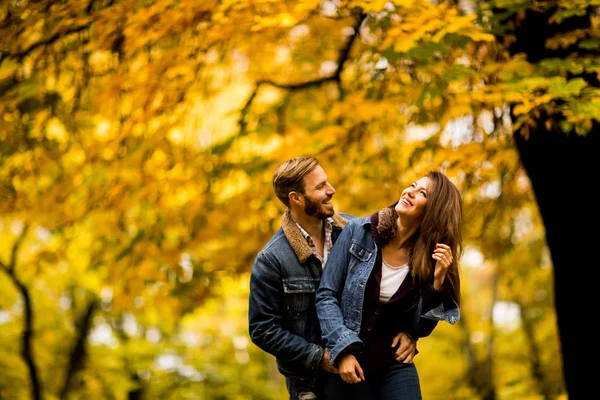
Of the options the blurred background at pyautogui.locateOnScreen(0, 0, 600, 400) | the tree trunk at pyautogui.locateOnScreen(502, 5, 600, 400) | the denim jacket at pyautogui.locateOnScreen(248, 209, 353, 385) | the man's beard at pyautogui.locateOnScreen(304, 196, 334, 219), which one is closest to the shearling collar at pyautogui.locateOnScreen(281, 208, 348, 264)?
the denim jacket at pyautogui.locateOnScreen(248, 209, 353, 385)

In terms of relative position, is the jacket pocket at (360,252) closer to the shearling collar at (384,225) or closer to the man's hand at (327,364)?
the shearling collar at (384,225)

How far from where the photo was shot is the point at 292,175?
3.12m

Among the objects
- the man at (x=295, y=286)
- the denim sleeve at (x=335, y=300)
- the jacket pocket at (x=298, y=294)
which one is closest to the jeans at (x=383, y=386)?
the man at (x=295, y=286)

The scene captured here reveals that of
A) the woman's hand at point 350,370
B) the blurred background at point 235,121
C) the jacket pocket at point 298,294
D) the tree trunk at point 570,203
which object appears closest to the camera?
the woman's hand at point 350,370

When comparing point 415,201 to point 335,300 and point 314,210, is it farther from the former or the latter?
point 335,300

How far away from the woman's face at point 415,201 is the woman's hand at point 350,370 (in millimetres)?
643

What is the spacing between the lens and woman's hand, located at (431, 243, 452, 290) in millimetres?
2904

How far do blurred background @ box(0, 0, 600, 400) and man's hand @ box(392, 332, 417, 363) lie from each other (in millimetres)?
1977

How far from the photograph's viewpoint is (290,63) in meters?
8.95

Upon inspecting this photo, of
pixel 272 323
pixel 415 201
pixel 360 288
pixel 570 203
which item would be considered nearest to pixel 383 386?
pixel 360 288

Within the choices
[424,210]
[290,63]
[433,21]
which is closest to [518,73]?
[433,21]

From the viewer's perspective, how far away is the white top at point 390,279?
3066 millimetres

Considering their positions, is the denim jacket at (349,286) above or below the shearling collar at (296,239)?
below

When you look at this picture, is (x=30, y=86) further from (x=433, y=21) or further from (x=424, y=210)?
(x=424, y=210)
